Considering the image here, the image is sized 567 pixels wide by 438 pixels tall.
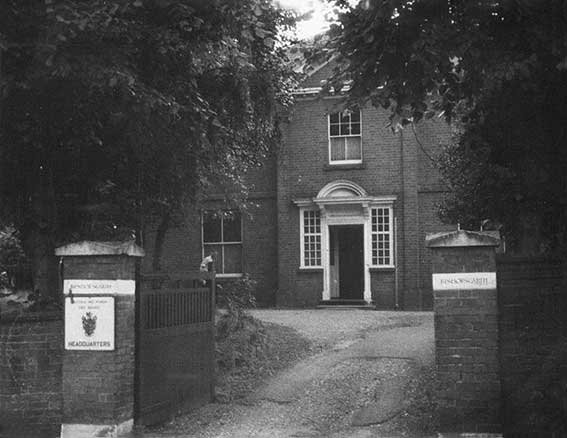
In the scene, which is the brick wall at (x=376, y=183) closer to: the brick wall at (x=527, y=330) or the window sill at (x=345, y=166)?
the window sill at (x=345, y=166)

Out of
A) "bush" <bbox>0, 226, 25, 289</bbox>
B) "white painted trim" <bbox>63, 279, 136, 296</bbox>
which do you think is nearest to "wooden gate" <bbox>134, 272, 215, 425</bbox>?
"white painted trim" <bbox>63, 279, 136, 296</bbox>

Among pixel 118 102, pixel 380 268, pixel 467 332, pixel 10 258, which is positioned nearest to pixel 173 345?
pixel 118 102

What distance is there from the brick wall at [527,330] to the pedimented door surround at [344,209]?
52.5 feet

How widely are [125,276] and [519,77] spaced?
4.43m

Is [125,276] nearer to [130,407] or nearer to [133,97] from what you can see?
[130,407]

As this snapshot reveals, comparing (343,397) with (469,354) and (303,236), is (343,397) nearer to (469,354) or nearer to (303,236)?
(469,354)

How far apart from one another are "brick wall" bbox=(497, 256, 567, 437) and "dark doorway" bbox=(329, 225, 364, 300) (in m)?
16.8

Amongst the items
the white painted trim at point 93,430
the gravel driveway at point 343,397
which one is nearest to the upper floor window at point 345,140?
the gravel driveway at point 343,397

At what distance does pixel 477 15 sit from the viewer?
702 cm

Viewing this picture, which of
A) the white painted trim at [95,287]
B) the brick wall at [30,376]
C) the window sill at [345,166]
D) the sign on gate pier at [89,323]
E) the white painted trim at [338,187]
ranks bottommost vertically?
the brick wall at [30,376]

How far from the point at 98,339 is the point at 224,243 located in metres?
17.3

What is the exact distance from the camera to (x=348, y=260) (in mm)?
24734

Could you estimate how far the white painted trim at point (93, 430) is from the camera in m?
7.99

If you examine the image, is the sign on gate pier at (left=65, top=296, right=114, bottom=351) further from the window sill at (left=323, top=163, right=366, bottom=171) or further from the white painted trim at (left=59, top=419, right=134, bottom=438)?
the window sill at (left=323, top=163, right=366, bottom=171)
